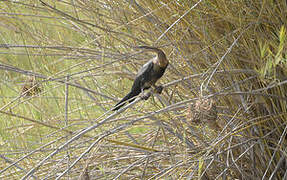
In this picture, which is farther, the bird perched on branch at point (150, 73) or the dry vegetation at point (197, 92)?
the bird perched on branch at point (150, 73)

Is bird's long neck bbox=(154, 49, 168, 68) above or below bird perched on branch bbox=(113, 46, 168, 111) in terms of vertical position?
above

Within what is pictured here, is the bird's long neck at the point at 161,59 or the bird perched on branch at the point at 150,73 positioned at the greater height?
the bird's long neck at the point at 161,59

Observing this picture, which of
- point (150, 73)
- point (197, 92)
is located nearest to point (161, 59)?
point (150, 73)

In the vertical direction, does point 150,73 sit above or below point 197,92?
above

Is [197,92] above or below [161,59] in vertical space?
below

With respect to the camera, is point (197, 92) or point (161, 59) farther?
point (197, 92)

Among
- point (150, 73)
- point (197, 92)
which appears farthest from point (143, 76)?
point (197, 92)

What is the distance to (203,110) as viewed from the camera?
1.07 meters

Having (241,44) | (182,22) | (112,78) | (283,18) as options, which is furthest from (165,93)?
(283,18)

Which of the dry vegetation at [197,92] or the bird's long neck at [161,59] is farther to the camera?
the bird's long neck at [161,59]

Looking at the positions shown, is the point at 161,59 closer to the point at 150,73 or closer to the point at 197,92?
the point at 150,73

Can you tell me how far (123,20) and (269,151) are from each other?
2.41 ft

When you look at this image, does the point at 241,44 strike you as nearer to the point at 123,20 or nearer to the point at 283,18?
the point at 283,18

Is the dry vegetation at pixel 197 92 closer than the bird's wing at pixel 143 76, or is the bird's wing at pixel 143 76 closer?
the dry vegetation at pixel 197 92
